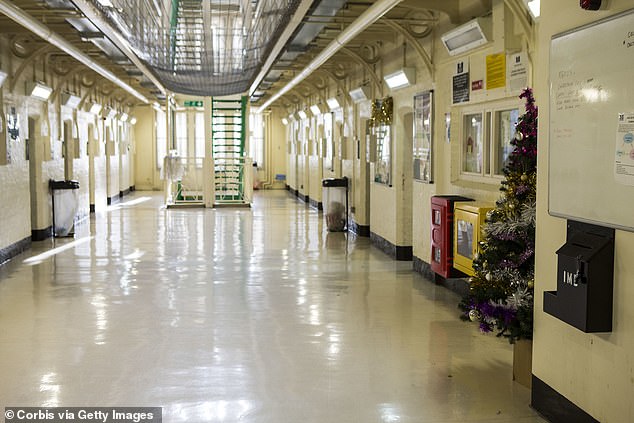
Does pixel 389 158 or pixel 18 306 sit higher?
pixel 389 158

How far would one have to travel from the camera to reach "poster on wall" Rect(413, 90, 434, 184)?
8781mm

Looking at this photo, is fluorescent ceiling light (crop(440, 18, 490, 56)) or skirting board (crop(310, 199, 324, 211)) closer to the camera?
fluorescent ceiling light (crop(440, 18, 490, 56))

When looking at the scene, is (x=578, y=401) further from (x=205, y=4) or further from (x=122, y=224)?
(x=122, y=224)

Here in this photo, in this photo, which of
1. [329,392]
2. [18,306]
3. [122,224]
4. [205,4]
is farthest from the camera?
[122,224]

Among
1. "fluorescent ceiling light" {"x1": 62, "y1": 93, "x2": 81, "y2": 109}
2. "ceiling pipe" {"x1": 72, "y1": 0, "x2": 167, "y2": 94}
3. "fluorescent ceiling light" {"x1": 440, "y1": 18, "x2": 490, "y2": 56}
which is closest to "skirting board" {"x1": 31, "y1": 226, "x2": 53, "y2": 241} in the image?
"fluorescent ceiling light" {"x1": 62, "y1": 93, "x2": 81, "y2": 109}

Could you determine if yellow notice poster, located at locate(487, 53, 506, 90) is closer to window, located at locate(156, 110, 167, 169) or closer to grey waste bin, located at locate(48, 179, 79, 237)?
grey waste bin, located at locate(48, 179, 79, 237)

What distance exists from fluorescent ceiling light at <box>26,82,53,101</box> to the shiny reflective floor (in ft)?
8.13

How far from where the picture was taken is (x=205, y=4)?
10.1 metres

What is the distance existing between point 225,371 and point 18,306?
117 inches

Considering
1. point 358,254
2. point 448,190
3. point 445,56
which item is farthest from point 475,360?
point 358,254

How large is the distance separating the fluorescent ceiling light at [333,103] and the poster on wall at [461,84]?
7.11 meters

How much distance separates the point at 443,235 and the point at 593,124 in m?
3.98

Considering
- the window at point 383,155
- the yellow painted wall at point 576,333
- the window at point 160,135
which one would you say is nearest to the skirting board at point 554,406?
the yellow painted wall at point 576,333

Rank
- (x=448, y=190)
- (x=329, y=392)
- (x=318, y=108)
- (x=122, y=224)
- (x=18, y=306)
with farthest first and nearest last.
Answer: (x=318, y=108), (x=122, y=224), (x=448, y=190), (x=18, y=306), (x=329, y=392)
